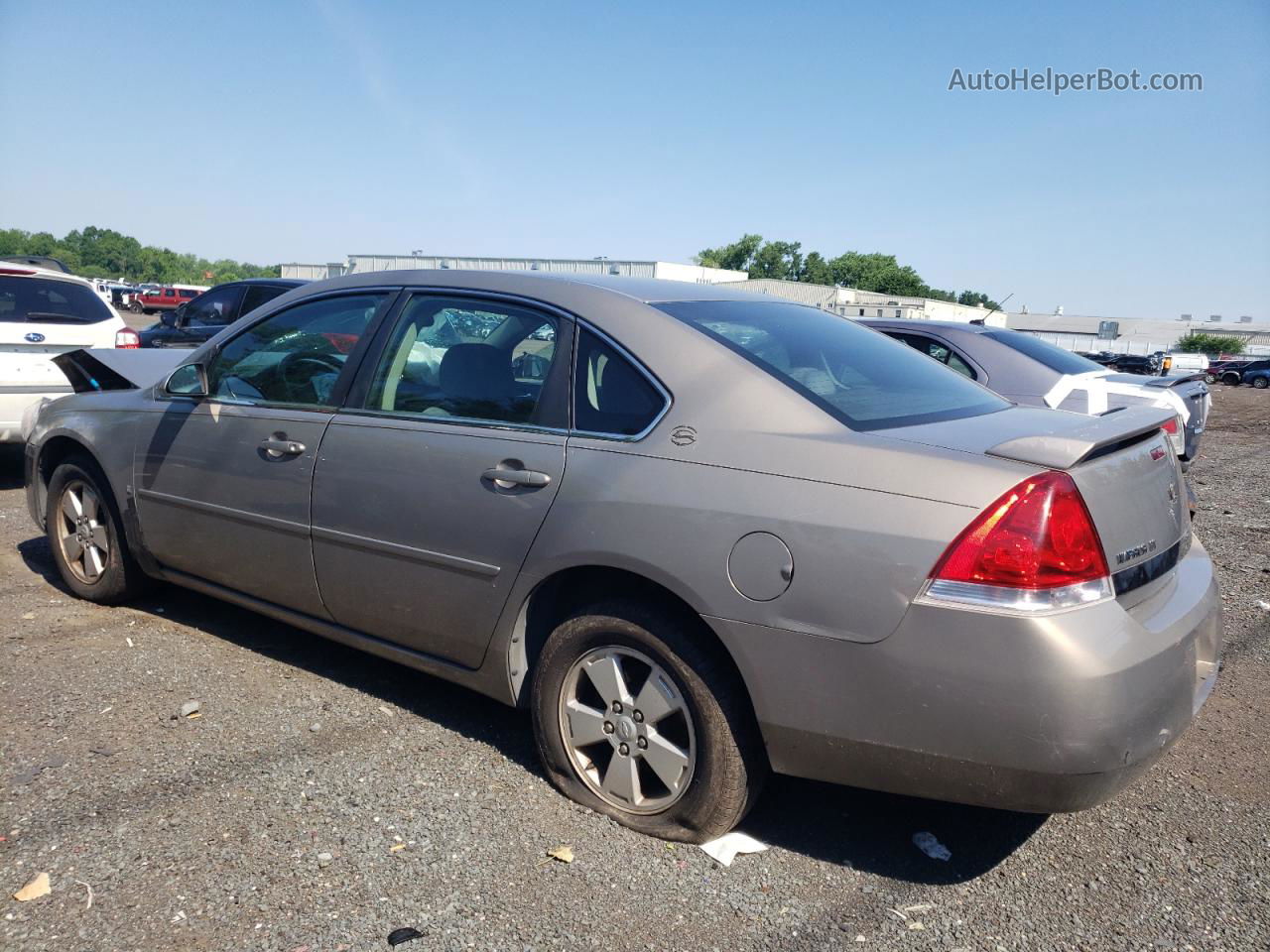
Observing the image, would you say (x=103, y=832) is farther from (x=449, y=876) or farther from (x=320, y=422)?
(x=320, y=422)

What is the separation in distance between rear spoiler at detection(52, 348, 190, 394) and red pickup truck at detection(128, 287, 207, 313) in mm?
49271

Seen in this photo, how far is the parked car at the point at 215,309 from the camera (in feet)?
41.5

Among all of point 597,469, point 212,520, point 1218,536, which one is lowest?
point 1218,536

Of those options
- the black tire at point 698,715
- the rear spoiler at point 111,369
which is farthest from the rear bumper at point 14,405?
the black tire at point 698,715

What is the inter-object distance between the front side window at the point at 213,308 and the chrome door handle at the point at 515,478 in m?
11.0

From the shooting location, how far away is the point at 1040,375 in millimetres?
7117

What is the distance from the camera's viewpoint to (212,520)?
13.3 feet

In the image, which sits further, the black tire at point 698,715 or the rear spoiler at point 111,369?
the rear spoiler at point 111,369

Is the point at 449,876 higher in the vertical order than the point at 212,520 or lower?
lower

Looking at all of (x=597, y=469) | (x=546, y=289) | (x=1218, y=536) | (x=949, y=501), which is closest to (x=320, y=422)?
(x=546, y=289)

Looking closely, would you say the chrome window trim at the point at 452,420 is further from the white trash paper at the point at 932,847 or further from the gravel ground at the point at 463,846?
the white trash paper at the point at 932,847

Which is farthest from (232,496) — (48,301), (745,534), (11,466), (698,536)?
(11,466)

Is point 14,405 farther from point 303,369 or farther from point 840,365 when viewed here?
point 840,365

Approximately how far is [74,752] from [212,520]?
1.05 meters
